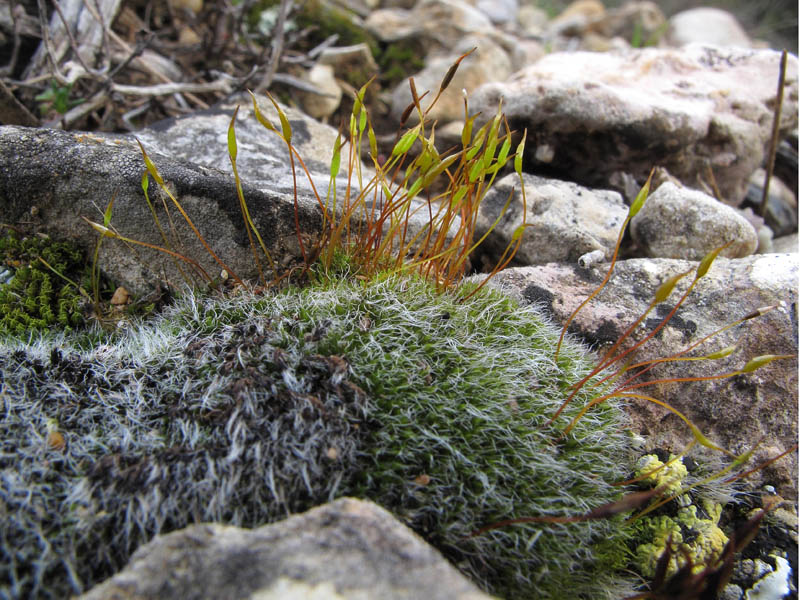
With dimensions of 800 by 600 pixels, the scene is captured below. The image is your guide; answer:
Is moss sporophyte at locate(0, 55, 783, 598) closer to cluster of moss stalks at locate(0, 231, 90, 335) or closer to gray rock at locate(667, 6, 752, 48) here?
cluster of moss stalks at locate(0, 231, 90, 335)

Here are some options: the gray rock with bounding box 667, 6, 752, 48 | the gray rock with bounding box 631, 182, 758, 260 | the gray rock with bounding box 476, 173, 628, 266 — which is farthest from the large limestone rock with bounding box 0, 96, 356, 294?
the gray rock with bounding box 667, 6, 752, 48

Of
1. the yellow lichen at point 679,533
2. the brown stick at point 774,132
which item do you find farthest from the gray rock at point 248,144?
the brown stick at point 774,132

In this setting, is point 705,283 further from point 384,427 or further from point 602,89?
point 384,427

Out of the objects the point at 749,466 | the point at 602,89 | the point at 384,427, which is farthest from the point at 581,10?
the point at 384,427

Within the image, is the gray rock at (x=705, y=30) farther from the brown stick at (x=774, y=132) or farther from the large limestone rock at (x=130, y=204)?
the large limestone rock at (x=130, y=204)

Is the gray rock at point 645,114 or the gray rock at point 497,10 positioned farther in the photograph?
the gray rock at point 497,10

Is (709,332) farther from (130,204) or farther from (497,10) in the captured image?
(497,10)
